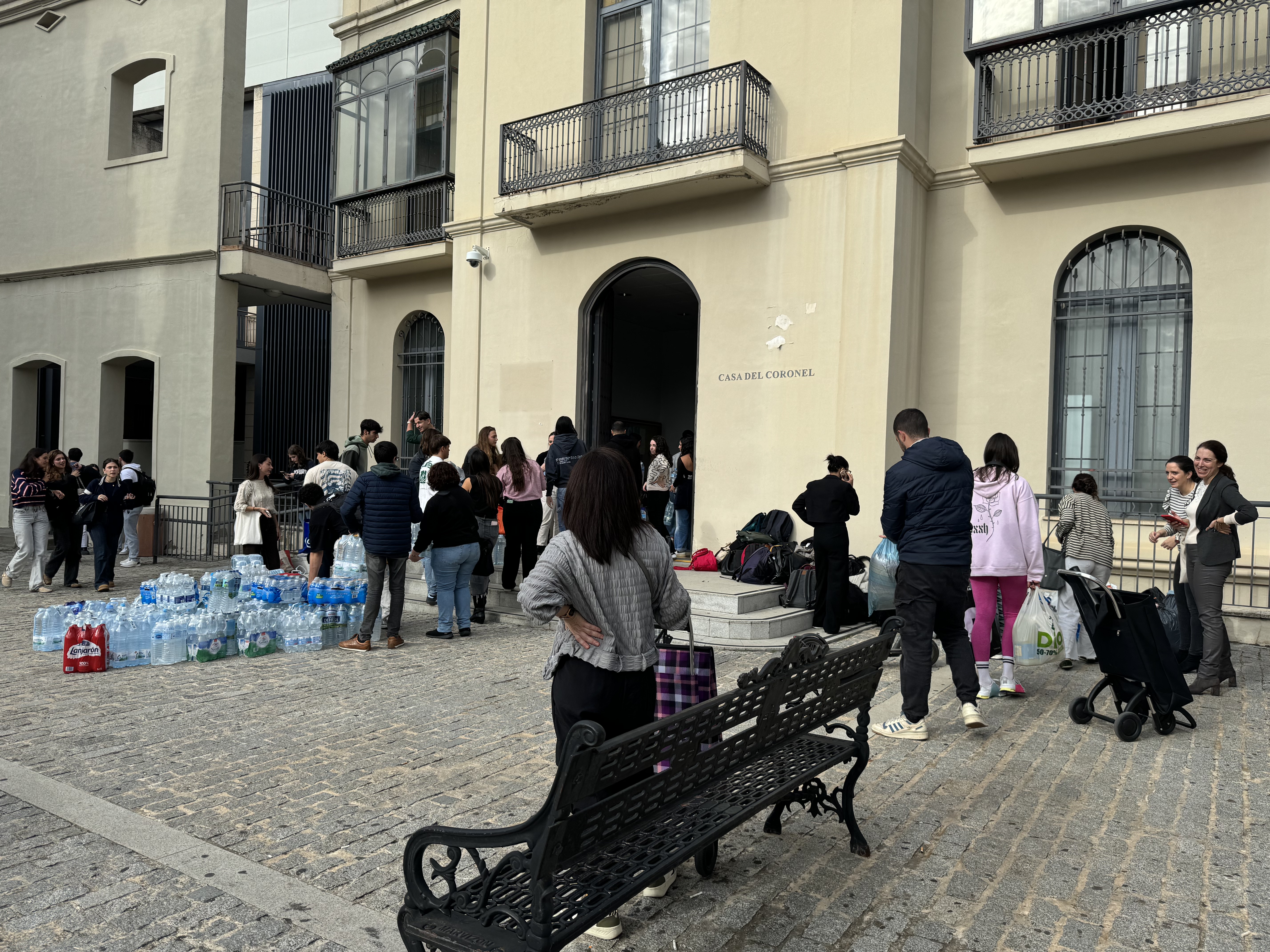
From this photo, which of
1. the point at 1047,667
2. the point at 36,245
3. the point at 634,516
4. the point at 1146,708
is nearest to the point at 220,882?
the point at 634,516

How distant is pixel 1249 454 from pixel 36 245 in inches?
860

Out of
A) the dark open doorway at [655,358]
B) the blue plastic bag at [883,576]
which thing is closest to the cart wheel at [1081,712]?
the blue plastic bag at [883,576]

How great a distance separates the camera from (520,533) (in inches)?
418

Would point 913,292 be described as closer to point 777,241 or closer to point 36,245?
point 777,241

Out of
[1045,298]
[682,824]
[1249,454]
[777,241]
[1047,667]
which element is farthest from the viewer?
[777,241]

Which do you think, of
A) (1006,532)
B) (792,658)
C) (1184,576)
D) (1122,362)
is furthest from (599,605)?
(1122,362)

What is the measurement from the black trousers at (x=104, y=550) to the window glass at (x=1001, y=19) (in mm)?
12673

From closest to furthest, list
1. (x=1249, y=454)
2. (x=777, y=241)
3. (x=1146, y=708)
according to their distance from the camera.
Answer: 1. (x=1146, y=708)
2. (x=1249, y=454)
3. (x=777, y=241)

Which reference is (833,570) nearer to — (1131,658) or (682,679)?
(1131,658)

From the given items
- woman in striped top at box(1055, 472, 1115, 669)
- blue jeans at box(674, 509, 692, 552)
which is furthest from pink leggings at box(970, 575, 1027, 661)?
blue jeans at box(674, 509, 692, 552)

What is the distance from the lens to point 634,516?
3395mm

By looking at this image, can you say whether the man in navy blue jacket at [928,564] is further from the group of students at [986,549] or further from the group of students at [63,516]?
the group of students at [63,516]

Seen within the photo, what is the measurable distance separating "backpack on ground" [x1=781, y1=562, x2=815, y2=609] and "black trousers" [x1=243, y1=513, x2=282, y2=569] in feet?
21.1

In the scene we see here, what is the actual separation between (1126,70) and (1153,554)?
5755 mm
